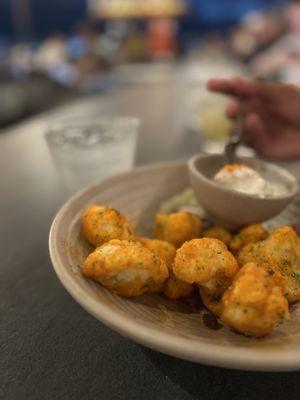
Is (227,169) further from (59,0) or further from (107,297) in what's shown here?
(59,0)

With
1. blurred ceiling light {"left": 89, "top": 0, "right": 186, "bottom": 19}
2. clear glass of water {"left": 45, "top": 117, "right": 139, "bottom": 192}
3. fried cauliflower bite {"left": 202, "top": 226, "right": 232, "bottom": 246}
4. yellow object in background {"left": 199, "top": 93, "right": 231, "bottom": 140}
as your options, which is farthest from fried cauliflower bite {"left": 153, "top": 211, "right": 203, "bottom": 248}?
blurred ceiling light {"left": 89, "top": 0, "right": 186, "bottom": 19}

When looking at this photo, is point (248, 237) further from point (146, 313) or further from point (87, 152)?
point (87, 152)

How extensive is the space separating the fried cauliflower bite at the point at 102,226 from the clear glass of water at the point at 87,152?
407mm

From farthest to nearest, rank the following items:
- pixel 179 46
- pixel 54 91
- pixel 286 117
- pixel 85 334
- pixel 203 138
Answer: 1. pixel 179 46
2. pixel 54 91
3. pixel 203 138
4. pixel 286 117
5. pixel 85 334

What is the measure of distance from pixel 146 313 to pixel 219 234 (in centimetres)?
29

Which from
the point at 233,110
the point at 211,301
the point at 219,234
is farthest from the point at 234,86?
the point at 211,301

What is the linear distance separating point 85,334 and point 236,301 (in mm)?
266

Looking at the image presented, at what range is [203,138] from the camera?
1.82 m

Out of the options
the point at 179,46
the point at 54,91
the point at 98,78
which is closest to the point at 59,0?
the point at 179,46

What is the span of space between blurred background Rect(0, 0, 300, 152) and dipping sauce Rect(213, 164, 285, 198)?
0.78 meters

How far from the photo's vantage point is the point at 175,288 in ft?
2.22

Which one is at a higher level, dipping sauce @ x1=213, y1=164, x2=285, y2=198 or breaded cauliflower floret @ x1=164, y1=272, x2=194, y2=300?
dipping sauce @ x1=213, y1=164, x2=285, y2=198

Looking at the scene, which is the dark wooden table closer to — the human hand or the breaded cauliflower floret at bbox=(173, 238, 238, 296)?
the breaded cauliflower floret at bbox=(173, 238, 238, 296)

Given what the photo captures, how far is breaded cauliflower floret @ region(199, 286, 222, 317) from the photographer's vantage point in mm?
637
